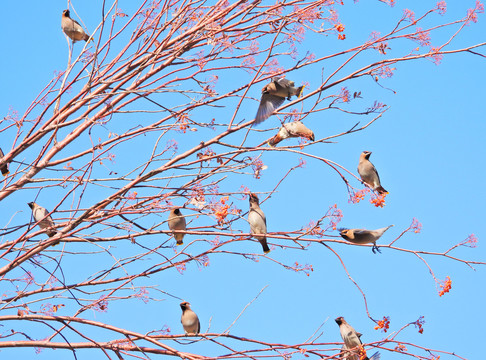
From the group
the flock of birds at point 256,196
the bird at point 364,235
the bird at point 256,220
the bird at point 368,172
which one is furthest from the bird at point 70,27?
the bird at point 364,235

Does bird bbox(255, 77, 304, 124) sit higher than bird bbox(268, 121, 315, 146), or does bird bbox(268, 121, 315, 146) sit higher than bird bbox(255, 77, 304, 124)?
bird bbox(255, 77, 304, 124)

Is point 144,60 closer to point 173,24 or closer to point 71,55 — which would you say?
point 173,24

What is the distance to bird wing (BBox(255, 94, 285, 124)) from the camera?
501cm

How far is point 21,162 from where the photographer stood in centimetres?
500

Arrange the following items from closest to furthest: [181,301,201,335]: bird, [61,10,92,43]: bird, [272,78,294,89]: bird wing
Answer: [272,78,294,89]: bird wing
[61,10,92,43]: bird
[181,301,201,335]: bird

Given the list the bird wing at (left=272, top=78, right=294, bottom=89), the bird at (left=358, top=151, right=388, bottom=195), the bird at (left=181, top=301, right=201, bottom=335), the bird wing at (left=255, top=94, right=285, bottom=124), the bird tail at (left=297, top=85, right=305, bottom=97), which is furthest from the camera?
the bird at (left=181, top=301, right=201, bottom=335)

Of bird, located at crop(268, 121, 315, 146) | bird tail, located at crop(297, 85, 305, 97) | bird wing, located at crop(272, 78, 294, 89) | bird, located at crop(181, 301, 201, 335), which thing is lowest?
bird, located at crop(181, 301, 201, 335)

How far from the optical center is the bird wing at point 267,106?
501cm

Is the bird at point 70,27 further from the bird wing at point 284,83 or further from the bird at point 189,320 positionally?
the bird at point 189,320

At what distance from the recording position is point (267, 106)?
5.58m

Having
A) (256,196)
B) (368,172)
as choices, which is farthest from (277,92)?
(368,172)

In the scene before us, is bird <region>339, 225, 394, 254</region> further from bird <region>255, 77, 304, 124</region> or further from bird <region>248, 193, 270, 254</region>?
bird <region>255, 77, 304, 124</region>

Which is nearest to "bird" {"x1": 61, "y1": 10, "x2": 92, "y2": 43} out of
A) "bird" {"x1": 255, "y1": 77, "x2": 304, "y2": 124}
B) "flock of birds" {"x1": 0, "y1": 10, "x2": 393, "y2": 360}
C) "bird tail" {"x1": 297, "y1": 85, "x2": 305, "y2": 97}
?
"flock of birds" {"x1": 0, "y1": 10, "x2": 393, "y2": 360}

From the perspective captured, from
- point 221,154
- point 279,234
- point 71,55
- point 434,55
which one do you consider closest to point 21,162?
point 71,55
